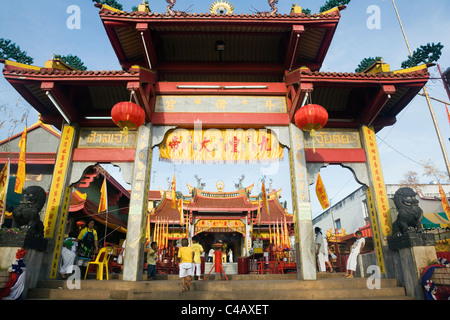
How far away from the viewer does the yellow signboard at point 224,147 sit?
8484 millimetres

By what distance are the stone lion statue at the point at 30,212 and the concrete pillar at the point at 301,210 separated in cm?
641

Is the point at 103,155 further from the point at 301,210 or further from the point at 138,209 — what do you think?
the point at 301,210

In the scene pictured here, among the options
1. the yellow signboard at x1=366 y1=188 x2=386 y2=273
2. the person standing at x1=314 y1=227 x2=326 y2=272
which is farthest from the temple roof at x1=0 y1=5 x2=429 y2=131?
the person standing at x1=314 y1=227 x2=326 y2=272

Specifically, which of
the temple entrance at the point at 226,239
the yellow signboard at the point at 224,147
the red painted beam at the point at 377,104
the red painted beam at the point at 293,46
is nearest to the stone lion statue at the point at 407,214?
the red painted beam at the point at 377,104

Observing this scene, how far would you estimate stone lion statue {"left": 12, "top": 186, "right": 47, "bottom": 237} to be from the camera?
253 inches

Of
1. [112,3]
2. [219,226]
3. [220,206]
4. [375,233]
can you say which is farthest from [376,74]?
[219,226]

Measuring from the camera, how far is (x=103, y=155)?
8086 millimetres

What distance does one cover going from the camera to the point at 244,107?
8422 millimetres

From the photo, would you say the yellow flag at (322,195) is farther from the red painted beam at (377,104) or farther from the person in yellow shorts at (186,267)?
the person in yellow shorts at (186,267)

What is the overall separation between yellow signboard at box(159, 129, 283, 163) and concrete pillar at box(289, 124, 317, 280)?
70 cm

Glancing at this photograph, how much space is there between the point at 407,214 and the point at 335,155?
238cm

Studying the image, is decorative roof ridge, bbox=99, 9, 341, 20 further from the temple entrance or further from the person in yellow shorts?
the temple entrance

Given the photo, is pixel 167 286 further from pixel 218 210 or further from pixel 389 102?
pixel 218 210
